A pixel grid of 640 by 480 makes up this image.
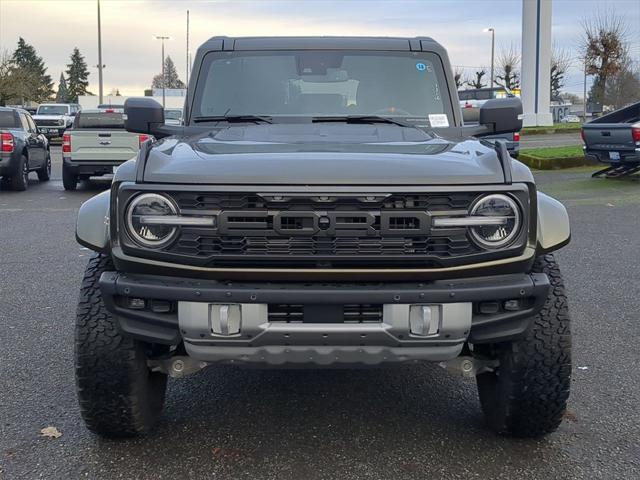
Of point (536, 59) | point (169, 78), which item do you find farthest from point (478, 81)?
point (169, 78)

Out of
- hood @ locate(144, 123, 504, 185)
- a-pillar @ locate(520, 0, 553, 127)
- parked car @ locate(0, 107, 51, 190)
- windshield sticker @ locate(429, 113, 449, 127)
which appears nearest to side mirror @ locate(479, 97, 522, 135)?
windshield sticker @ locate(429, 113, 449, 127)

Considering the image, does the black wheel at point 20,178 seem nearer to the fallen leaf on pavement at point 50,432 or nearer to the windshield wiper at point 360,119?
the windshield wiper at point 360,119

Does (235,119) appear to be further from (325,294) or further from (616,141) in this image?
(616,141)

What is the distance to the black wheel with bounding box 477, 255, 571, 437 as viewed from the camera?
3.06m

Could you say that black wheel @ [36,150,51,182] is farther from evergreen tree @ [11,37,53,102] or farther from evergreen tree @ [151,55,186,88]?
evergreen tree @ [151,55,186,88]

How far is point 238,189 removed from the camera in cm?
282

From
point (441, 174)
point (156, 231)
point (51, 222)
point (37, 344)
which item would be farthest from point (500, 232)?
point (51, 222)

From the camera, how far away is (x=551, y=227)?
307cm

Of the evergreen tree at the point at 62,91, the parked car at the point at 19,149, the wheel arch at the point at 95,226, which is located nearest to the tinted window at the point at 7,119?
the parked car at the point at 19,149

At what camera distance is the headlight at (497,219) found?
2883 mm

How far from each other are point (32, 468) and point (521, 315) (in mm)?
2099

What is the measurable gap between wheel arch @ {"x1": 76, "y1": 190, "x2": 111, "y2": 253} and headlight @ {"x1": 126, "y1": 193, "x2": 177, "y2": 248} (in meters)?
0.21

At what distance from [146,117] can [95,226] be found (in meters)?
1.43

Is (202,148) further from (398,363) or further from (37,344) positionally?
(37,344)
